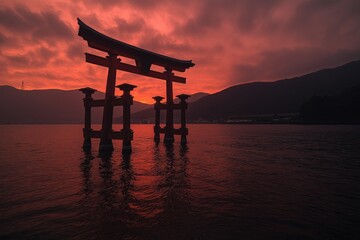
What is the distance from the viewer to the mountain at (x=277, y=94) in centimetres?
12494

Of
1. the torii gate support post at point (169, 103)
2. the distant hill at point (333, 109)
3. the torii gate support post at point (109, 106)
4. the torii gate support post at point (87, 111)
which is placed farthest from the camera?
the distant hill at point (333, 109)

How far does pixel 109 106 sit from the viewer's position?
41.0ft

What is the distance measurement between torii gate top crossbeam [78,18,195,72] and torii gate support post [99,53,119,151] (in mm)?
663

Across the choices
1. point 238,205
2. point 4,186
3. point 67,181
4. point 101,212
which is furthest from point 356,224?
point 4,186

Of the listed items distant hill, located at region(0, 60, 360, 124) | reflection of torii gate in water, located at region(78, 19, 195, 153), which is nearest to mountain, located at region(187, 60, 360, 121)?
distant hill, located at region(0, 60, 360, 124)

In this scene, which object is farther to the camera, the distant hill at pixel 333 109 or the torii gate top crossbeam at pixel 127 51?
the distant hill at pixel 333 109

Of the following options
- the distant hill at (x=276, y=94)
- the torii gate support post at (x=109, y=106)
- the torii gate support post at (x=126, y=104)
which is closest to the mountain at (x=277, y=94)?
the distant hill at (x=276, y=94)

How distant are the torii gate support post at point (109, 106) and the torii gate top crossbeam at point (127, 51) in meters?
0.66

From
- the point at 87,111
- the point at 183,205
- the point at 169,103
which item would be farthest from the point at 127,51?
the point at 183,205

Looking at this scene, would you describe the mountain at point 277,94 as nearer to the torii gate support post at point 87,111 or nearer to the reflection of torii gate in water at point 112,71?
the reflection of torii gate in water at point 112,71

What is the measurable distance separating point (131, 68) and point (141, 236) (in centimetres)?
1305

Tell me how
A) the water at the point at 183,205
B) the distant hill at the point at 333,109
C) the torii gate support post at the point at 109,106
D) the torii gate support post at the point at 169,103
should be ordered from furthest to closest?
the distant hill at the point at 333,109, the torii gate support post at the point at 169,103, the torii gate support post at the point at 109,106, the water at the point at 183,205

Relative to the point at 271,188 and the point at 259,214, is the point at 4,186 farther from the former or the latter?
the point at 271,188

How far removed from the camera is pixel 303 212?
4285 mm
